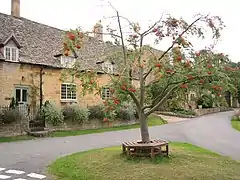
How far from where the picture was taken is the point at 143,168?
9.66 metres

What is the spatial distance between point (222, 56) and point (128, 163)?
15.8 feet

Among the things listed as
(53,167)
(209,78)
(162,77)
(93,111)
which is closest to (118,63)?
(162,77)

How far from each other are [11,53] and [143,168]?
18025 millimetres

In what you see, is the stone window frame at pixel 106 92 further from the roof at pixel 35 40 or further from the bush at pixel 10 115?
the roof at pixel 35 40

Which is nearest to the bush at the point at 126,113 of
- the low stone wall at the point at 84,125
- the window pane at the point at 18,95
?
the low stone wall at the point at 84,125

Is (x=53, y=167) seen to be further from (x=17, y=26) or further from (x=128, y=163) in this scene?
(x=17, y=26)

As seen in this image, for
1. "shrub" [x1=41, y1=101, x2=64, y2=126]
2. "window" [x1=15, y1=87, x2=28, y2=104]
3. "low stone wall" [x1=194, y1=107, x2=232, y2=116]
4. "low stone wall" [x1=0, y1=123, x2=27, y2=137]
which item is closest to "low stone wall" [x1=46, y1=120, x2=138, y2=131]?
"shrub" [x1=41, y1=101, x2=64, y2=126]

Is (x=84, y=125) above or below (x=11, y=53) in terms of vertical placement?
below

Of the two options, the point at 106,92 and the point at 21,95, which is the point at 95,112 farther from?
the point at 106,92

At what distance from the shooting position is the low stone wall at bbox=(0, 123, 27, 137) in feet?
66.4

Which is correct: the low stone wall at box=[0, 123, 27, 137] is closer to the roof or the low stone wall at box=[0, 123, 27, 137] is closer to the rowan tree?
the roof

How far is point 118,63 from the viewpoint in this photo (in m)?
12.5

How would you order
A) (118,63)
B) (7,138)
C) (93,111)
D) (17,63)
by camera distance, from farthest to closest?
(93,111) → (17,63) → (7,138) → (118,63)

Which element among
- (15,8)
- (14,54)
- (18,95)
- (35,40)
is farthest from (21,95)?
(15,8)
